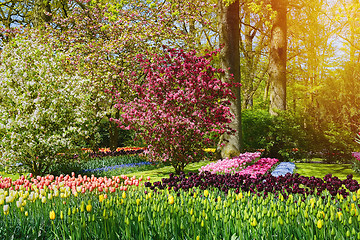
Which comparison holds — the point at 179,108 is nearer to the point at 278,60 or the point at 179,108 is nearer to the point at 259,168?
the point at 259,168

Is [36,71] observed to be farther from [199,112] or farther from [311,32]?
[311,32]

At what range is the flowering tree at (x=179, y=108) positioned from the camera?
29.4 ft

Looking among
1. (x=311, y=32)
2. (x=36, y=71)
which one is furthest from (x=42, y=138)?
(x=311, y=32)

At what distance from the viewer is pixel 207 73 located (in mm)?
9375

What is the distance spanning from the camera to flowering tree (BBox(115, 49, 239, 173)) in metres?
8.96

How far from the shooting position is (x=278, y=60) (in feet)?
45.3

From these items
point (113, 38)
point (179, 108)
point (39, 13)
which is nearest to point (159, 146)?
point (179, 108)

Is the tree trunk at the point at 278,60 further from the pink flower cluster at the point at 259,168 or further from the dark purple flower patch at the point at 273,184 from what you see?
the dark purple flower patch at the point at 273,184

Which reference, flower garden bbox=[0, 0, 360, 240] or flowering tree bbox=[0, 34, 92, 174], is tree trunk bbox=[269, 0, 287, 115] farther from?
flowering tree bbox=[0, 34, 92, 174]

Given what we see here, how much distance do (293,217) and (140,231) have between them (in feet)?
5.11

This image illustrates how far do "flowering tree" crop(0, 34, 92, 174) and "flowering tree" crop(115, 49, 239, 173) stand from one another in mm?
1718

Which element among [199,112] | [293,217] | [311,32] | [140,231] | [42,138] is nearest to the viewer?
[140,231]

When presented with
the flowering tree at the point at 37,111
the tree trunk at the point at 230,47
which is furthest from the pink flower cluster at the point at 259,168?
the flowering tree at the point at 37,111

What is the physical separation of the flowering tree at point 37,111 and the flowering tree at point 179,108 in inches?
67.6
